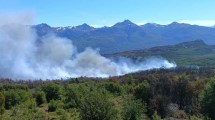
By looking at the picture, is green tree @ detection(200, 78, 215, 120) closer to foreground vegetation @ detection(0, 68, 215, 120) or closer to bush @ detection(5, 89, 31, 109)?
foreground vegetation @ detection(0, 68, 215, 120)

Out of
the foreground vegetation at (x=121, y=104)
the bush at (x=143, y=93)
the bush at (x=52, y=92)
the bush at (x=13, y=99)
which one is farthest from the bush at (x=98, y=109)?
the bush at (x=52, y=92)

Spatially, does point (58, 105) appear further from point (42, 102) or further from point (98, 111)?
point (98, 111)

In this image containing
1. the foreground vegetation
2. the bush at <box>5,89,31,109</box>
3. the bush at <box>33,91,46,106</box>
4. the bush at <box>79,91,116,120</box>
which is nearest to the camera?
the bush at <box>79,91,116,120</box>

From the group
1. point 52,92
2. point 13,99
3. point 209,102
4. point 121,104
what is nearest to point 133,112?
point 209,102

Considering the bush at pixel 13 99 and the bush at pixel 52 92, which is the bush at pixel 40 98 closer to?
the bush at pixel 52 92

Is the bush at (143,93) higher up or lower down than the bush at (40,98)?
higher up

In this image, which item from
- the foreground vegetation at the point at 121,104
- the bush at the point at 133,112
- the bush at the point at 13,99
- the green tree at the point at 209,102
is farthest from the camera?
the bush at the point at 13,99

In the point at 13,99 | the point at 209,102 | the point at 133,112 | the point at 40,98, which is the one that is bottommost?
the point at 40,98

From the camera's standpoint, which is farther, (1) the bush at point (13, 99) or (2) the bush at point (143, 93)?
(1) the bush at point (13, 99)

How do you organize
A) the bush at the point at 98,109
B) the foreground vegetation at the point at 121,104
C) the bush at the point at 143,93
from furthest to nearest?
the bush at the point at 143,93
the foreground vegetation at the point at 121,104
the bush at the point at 98,109

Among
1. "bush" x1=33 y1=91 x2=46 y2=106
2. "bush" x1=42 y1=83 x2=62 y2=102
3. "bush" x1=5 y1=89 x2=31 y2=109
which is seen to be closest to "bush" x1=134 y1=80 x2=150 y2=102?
"bush" x1=42 y1=83 x2=62 y2=102

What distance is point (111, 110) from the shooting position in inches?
2490

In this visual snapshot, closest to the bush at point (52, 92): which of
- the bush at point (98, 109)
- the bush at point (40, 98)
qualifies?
the bush at point (40, 98)

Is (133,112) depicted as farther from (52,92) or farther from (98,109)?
(52,92)
